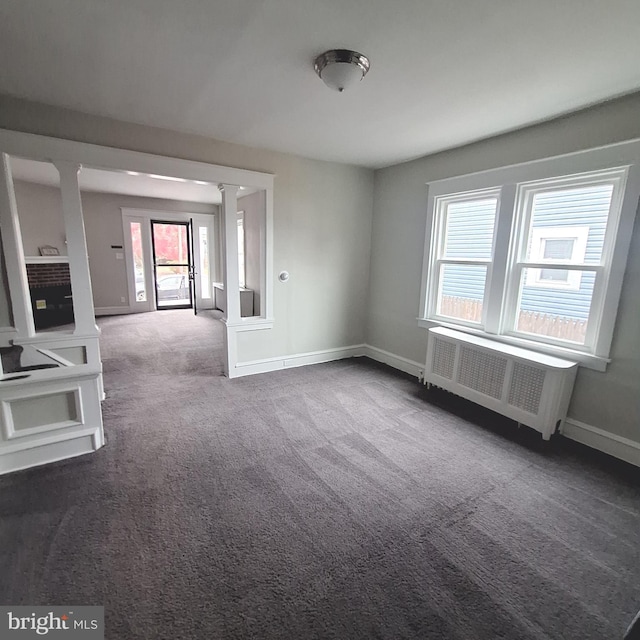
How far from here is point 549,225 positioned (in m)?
2.87

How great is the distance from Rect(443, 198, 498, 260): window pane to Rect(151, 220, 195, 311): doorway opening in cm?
600

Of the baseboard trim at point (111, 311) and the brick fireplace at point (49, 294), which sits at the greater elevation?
the brick fireplace at point (49, 294)

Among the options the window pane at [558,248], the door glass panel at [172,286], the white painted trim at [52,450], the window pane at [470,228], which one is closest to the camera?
the white painted trim at [52,450]

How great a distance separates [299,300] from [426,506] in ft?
9.17

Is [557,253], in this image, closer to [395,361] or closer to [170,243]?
[395,361]

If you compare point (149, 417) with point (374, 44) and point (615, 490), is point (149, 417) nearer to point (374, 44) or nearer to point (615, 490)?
point (374, 44)

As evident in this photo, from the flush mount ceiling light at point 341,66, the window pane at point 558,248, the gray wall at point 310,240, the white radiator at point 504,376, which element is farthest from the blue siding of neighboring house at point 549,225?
the flush mount ceiling light at point 341,66

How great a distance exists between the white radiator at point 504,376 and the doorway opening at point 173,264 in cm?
619

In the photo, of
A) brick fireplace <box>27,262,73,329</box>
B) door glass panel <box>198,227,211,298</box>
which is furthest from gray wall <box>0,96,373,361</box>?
door glass panel <box>198,227,211,298</box>

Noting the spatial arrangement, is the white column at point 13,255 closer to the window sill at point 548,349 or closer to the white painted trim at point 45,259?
the white painted trim at point 45,259

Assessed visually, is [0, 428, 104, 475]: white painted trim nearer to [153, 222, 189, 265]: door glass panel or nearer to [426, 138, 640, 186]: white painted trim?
[426, 138, 640, 186]: white painted trim

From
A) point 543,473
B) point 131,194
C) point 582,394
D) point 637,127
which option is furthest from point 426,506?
point 131,194

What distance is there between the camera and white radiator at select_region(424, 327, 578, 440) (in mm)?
2643

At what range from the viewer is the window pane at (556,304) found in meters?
2.68
